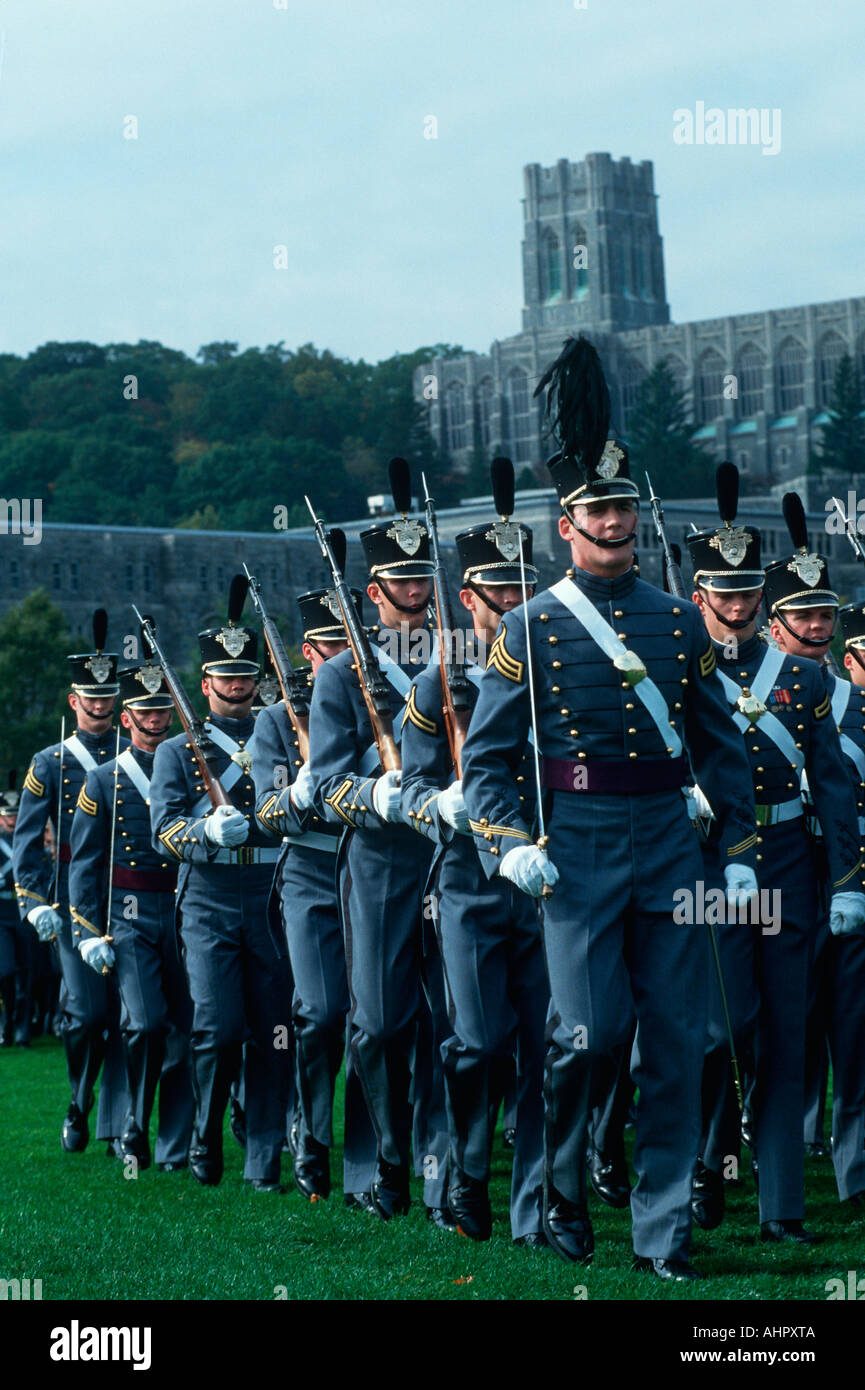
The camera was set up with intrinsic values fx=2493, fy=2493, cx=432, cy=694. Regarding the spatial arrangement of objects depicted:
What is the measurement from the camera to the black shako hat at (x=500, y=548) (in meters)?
11.0

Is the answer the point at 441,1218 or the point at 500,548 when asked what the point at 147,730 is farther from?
→ the point at 441,1218

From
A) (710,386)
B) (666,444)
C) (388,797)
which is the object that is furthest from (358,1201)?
(710,386)

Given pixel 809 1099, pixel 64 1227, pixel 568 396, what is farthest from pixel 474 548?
pixel 809 1099

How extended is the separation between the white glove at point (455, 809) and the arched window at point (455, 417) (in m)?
182

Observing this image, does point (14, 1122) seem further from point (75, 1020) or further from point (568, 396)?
point (568, 396)

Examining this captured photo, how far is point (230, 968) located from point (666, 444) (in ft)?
495

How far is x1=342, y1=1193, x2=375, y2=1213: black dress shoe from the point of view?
11938mm

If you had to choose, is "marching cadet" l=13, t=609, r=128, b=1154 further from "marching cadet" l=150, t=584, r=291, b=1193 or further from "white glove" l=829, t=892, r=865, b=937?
"white glove" l=829, t=892, r=865, b=937

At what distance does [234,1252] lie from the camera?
34.8ft

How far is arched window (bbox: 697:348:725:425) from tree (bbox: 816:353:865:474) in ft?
68.9

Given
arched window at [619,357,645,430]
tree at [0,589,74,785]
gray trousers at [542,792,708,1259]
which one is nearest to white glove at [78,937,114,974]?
gray trousers at [542,792,708,1259]

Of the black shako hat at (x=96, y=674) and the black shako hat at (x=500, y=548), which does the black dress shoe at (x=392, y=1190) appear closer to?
the black shako hat at (x=500, y=548)

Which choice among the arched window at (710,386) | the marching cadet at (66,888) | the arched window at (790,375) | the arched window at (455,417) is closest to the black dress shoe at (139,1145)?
the marching cadet at (66,888)

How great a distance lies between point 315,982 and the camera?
1236 cm
